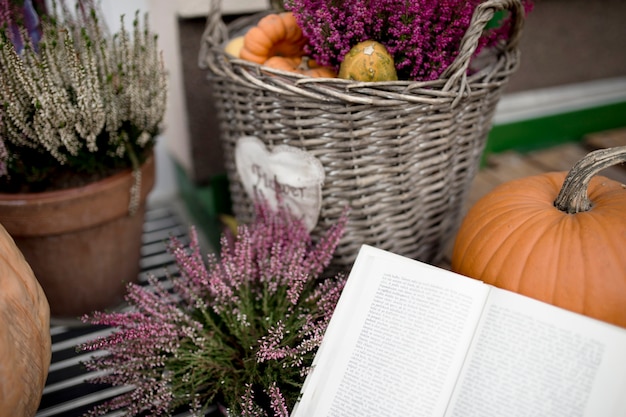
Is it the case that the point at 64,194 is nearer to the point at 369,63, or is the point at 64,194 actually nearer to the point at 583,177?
the point at 369,63

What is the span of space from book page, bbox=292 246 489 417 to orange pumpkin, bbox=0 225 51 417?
1.31 ft

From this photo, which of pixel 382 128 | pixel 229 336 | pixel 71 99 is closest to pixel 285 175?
pixel 382 128

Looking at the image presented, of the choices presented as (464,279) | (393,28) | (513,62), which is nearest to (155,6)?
(393,28)

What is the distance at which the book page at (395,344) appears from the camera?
0.74 m

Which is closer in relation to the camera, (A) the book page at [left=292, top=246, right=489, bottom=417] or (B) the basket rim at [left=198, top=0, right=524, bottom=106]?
(A) the book page at [left=292, top=246, right=489, bottom=417]

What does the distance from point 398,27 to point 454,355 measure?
55 cm

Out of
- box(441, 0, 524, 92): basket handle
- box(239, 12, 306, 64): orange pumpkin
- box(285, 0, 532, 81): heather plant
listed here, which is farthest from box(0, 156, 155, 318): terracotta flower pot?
box(441, 0, 524, 92): basket handle

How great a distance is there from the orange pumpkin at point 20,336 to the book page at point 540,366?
0.61 metres

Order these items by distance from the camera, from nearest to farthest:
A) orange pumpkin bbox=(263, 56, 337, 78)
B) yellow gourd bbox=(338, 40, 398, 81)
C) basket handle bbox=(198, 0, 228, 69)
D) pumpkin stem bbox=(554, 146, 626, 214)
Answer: pumpkin stem bbox=(554, 146, 626, 214) < yellow gourd bbox=(338, 40, 398, 81) < orange pumpkin bbox=(263, 56, 337, 78) < basket handle bbox=(198, 0, 228, 69)

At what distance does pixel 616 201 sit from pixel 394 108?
0.39 m

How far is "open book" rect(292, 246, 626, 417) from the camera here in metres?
0.68

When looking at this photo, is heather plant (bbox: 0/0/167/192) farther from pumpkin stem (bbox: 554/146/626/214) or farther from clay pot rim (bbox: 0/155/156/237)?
pumpkin stem (bbox: 554/146/626/214)

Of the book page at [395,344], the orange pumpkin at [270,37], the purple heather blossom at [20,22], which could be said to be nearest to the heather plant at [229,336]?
the book page at [395,344]

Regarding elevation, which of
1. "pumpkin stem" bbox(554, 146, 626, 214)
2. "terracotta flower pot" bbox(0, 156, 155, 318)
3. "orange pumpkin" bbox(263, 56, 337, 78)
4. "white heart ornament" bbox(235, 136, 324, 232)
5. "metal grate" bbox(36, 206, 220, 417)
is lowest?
"metal grate" bbox(36, 206, 220, 417)
